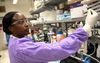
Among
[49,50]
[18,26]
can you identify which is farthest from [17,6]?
[49,50]

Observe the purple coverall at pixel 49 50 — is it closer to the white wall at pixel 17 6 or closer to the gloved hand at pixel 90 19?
the gloved hand at pixel 90 19

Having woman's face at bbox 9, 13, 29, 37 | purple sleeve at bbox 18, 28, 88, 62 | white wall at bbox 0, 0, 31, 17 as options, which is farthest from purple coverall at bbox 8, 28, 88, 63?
white wall at bbox 0, 0, 31, 17

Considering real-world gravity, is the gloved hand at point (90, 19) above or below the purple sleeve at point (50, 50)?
above

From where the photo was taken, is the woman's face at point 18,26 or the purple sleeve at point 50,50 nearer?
the purple sleeve at point 50,50

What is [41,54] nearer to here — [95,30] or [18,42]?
[18,42]

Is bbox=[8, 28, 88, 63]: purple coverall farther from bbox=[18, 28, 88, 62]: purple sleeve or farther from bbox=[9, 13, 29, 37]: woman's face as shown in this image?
bbox=[9, 13, 29, 37]: woman's face

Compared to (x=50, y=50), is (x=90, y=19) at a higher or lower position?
higher

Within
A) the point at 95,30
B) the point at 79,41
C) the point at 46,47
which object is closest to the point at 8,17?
the point at 46,47

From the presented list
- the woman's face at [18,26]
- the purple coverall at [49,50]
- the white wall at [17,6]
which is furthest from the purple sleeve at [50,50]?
the white wall at [17,6]

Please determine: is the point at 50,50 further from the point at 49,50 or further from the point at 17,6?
the point at 17,6

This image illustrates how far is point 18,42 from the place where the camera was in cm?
77

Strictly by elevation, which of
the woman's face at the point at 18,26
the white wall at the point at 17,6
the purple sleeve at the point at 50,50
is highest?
the white wall at the point at 17,6

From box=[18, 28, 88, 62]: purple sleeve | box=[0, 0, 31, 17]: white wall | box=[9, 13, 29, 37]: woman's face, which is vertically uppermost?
box=[0, 0, 31, 17]: white wall

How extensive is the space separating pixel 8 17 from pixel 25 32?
25 centimetres
